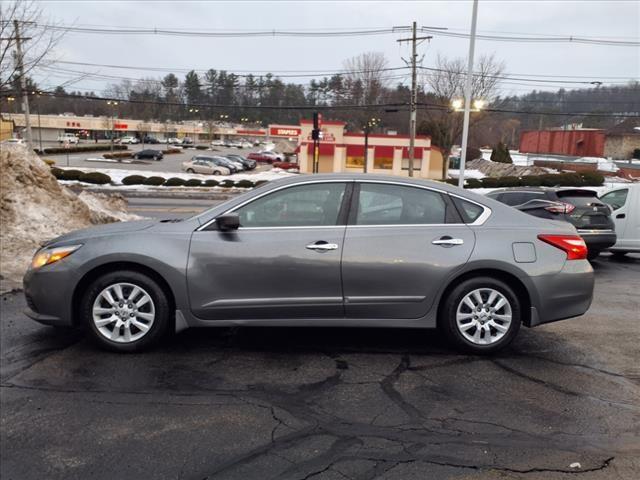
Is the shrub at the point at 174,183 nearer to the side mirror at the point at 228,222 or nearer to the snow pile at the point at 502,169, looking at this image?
the snow pile at the point at 502,169

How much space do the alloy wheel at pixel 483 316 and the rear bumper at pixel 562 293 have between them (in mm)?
257

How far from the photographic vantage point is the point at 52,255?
14.6 feet

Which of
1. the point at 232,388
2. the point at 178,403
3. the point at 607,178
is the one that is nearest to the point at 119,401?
the point at 178,403

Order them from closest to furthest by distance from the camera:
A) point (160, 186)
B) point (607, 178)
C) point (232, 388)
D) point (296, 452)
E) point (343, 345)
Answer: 1. point (296, 452)
2. point (232, 388)
3. point (343, 345)
4. point (160, 186)
5. point (607, 178)

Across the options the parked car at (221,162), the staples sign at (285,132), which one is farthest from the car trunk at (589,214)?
the staples sign at (285,132)

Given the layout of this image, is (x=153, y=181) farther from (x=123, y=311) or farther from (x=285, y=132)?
(x=285, y=132)

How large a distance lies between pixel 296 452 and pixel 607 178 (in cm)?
3787

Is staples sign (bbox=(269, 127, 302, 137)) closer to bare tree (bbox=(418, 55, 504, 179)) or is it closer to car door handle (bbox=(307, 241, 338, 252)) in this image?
bare tree (bbox=(418, 55, 504, 179))

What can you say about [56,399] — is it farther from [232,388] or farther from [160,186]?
[160,186]

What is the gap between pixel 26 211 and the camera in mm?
8953

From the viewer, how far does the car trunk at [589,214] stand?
9.59 meters

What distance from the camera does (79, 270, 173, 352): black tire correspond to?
14.3 ft

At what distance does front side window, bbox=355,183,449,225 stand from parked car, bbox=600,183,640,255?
752 centimetres

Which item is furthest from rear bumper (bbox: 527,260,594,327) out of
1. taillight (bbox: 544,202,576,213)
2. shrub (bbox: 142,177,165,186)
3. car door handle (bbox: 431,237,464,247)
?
shrub (bbox: 142,177,165,186)
